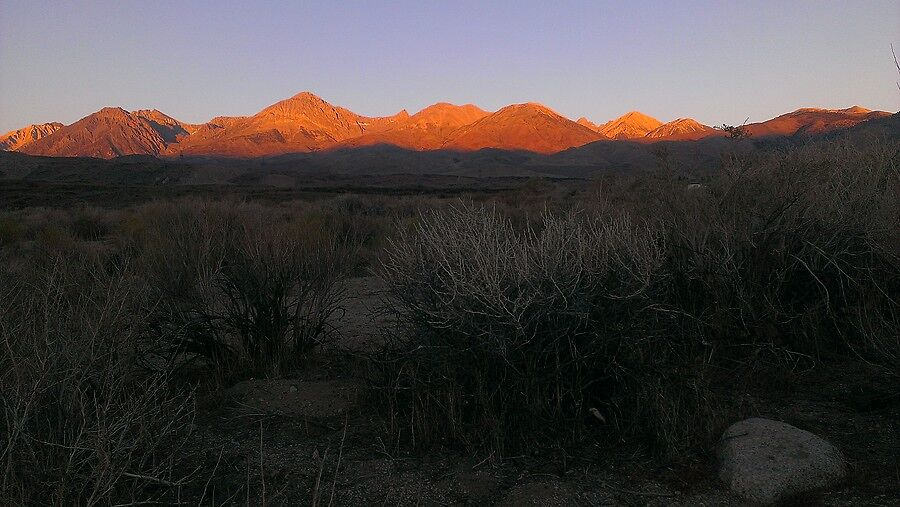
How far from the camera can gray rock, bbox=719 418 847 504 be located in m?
4.10

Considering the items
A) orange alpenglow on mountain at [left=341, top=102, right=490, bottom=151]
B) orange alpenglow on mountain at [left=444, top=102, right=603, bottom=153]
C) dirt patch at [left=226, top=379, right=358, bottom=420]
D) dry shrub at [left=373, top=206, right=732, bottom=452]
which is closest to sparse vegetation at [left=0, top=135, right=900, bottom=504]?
dry shrub at [left=373, top=206, right=732, bottom=452]

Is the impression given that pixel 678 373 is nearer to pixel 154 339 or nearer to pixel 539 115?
pixel 154 339

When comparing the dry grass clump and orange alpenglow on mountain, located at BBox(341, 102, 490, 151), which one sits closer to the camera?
the dry grass clump

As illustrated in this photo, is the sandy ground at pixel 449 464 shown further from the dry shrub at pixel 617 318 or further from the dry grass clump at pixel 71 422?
the dry grass clump at pixel 71 422

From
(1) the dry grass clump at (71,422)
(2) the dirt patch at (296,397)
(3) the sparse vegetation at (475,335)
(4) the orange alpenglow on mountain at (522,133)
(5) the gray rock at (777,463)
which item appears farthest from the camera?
(4) the orange alpenglow on mountain at (522,133)

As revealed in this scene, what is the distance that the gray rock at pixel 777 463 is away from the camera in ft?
13.5

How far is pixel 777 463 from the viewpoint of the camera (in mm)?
4215

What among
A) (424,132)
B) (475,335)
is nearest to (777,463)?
(475,335)

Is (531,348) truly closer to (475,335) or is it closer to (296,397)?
(475,335)

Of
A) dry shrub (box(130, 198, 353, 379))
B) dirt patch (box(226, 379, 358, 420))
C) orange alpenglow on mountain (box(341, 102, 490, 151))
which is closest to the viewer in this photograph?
dirt patch (box(226, 379, 358, 420))

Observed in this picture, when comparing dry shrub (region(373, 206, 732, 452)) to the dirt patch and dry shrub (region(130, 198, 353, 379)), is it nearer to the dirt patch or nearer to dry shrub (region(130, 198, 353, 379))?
Answer: the dirt patch

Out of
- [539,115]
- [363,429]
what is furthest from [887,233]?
[539,115]

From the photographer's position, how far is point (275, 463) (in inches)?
182

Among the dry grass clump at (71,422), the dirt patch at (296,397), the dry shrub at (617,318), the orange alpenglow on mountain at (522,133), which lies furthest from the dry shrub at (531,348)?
the orange alpenglow on mountain at (522,133)
